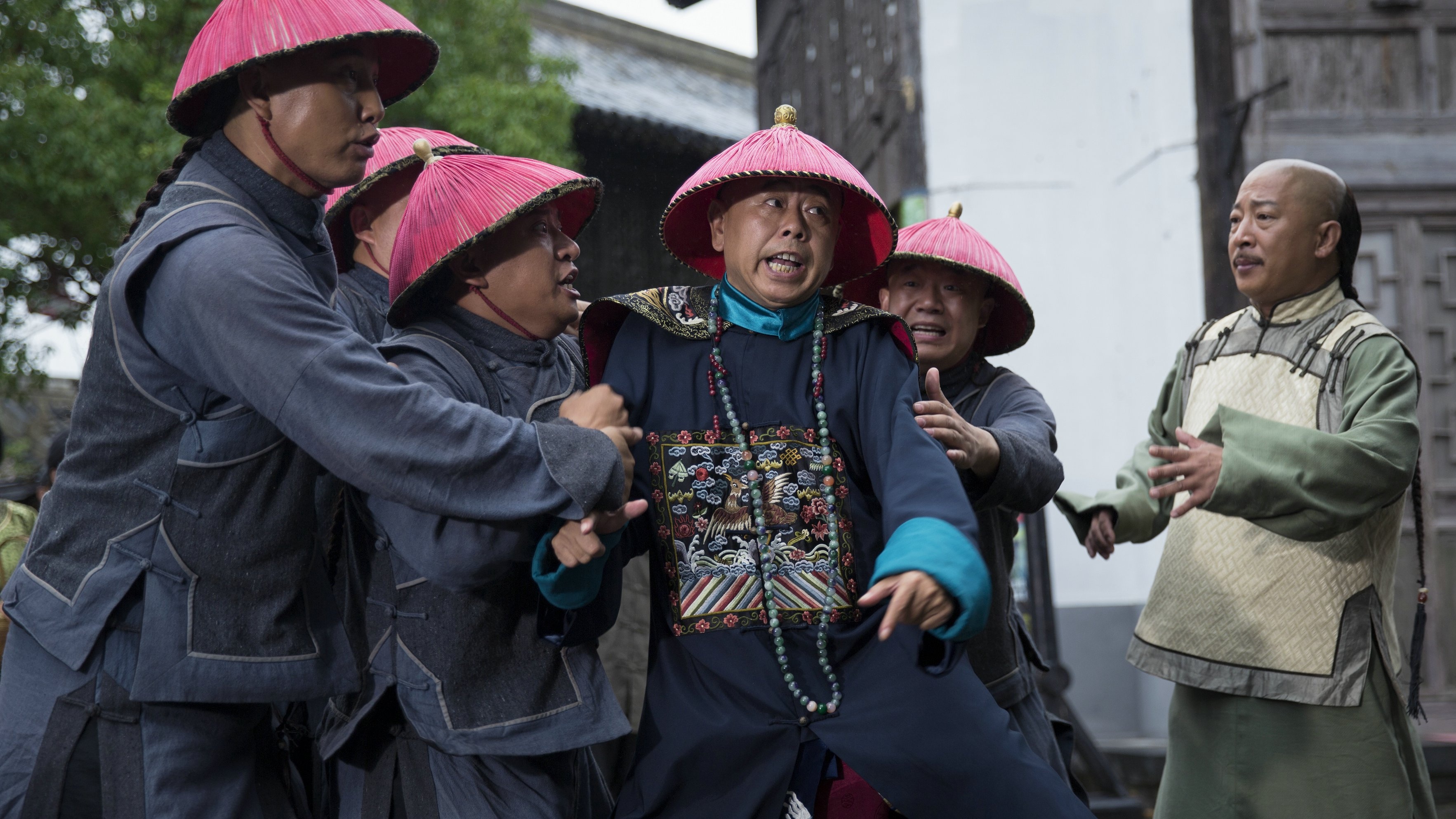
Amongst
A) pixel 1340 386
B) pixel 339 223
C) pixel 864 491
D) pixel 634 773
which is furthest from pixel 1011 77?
pixel 634 773

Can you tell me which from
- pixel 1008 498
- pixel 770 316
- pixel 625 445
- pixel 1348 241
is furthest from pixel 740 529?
pixel 1348 241

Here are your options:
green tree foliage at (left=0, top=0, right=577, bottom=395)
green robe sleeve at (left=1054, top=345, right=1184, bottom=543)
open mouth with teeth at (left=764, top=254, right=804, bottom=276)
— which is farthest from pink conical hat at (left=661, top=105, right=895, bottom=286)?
green tree foliage at (left=0, top=0, right=577, bottom=395)

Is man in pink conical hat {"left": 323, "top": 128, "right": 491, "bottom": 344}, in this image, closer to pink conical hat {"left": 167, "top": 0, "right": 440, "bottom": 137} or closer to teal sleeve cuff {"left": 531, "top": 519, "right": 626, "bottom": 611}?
pink conical hat {"left": 167, "top": 0, "right": 440, "bottom": 137}

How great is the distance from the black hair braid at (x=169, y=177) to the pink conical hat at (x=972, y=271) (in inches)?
59.9

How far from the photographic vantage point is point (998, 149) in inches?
293

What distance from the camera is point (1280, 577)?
3.24m

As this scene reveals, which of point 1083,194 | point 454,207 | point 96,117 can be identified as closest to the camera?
point 454,207

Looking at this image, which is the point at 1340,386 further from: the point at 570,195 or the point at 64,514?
the point at 64,514

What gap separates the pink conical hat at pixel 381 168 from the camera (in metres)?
3.17

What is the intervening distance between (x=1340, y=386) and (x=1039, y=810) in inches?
69.4

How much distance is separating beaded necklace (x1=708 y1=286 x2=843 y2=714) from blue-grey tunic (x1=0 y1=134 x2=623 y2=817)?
33 centimetres

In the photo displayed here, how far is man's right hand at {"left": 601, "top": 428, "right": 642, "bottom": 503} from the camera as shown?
81.8 inches

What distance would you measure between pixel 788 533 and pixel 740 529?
0.09 m

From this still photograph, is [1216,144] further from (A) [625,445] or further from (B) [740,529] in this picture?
(A) [625,445]
